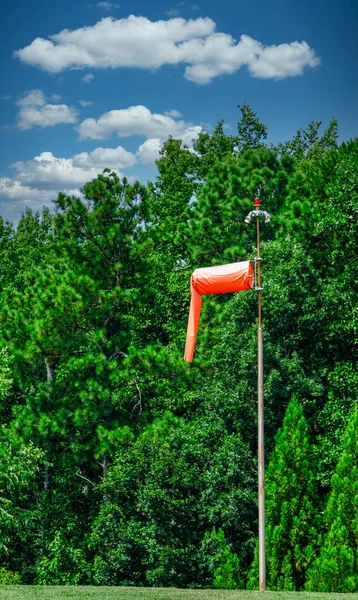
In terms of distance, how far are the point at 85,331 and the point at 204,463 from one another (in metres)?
8.14

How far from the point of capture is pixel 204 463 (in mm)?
19438

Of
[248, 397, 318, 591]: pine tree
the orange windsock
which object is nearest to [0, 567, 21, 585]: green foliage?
[248, 397, 318, 591]: pine tree

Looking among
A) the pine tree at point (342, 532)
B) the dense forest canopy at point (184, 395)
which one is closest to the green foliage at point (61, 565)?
the dense forest canopy at point (184, 395)

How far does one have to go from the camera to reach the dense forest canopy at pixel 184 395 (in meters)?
18.2

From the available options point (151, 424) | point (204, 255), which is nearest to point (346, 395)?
point (151, 424)

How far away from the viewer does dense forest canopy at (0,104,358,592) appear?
59.9 ft

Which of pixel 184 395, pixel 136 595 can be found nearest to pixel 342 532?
pixel 136 595

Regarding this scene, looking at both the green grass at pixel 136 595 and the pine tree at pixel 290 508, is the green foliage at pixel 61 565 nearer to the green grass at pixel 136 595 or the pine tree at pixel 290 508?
the pine tree at pixel 290 508

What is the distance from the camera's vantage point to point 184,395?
79.8 ft

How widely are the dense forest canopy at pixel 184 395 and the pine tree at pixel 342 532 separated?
0.05 meters

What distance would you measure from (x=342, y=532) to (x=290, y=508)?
150cm

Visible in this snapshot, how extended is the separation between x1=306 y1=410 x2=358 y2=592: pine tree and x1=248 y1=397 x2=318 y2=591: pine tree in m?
0.60

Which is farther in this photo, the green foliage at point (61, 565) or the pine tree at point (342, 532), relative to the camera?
the green foliage at point (61, 565)

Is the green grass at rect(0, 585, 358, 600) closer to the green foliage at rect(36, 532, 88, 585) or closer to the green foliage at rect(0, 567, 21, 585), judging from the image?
the green foliage at rect(0, 567, 21, 585)
